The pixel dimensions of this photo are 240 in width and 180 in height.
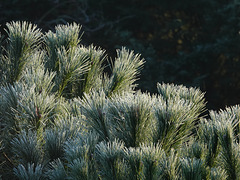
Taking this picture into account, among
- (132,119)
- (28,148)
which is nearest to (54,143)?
(28,148)

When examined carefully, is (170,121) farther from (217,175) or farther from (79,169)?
(79,169)

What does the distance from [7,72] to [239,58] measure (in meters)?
7.75

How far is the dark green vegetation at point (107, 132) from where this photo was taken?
1.41 m

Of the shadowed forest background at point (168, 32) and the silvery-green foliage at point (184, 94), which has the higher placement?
the shadowed forest background at point (168, 32)

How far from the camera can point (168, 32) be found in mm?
10328

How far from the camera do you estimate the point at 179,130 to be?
5.47 ft

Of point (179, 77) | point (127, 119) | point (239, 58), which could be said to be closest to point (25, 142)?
point (127, 119)

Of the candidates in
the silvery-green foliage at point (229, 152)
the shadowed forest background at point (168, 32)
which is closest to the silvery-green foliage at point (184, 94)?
the silvery-green foliage at point (229, 152)

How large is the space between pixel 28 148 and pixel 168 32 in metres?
9.04

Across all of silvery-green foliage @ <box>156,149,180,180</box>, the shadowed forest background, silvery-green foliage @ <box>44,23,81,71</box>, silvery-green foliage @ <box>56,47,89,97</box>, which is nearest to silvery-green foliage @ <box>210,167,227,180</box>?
silvery-green foliage @ <box>156,149,180,180</box>

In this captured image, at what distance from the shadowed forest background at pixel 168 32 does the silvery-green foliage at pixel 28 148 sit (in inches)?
254

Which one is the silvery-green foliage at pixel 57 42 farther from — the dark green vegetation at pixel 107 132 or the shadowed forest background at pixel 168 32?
the shadowed forest background at pixel 168 32

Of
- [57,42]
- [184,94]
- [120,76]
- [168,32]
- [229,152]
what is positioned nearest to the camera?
[229,152]

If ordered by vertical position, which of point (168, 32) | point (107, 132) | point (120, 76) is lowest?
point (107, 132)
